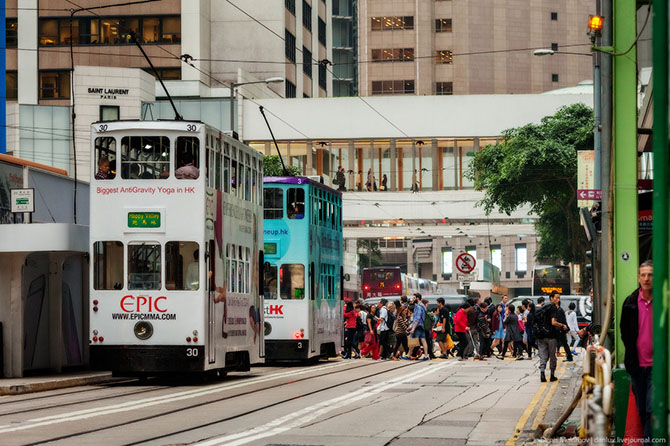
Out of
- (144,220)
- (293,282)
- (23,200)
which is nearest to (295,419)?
(144,220)

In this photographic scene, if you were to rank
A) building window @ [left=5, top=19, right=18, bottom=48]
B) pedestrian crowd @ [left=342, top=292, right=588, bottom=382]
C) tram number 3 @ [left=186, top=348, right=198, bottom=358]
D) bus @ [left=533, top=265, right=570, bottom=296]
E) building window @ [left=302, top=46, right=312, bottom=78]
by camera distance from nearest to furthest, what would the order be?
tram number 3 @ [left=186, top=348, right=198, bottom=358] < pedestrian crowd @ [left=342, top=292, right=588, bottom=382] < bus @ [left=533, top=265, right=570, bottom=296] < building window @ [left=5, top=19, right=18, bottom=48] < building window @ [left=302, top=46, right=312, bottom=78]

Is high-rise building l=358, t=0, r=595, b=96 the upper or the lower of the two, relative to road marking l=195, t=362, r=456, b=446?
upper

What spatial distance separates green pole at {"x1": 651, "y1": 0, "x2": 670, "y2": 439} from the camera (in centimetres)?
596

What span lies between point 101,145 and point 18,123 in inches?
1931

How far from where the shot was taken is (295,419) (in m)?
15.2

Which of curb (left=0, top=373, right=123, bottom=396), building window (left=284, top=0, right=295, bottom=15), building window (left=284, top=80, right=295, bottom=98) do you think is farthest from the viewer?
building window (left=284, top=80, right=295, bottom=98)

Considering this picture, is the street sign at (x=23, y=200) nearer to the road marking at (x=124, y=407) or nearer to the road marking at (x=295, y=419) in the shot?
the road marking at (x=124, y=407)

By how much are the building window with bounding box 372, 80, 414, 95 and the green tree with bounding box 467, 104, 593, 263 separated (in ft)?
170

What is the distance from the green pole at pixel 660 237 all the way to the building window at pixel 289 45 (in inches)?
2834

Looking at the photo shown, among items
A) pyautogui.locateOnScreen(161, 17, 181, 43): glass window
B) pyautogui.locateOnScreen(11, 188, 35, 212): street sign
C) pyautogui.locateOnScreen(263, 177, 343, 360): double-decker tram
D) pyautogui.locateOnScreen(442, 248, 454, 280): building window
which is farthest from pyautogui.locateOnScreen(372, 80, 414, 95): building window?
pyautogui.locateOnScreen(11, 188, 35, 212): street sign

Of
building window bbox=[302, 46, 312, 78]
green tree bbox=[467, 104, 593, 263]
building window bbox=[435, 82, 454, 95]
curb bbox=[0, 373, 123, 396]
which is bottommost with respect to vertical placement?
curb bbox=[0, 373, 123, 396]

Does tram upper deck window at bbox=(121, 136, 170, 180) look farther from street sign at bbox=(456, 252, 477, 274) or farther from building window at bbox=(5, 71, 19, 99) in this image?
building window at bbox=(5, 71, 19, 99)

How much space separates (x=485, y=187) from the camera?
60.1 metres

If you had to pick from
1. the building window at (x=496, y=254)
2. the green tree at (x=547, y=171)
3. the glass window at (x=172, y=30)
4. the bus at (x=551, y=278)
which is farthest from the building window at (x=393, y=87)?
the green tree at (x=547, y=171)
